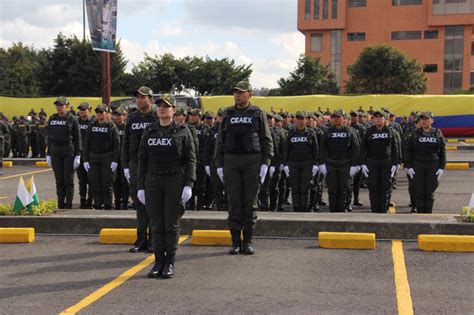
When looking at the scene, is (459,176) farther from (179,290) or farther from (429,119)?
(179,290)

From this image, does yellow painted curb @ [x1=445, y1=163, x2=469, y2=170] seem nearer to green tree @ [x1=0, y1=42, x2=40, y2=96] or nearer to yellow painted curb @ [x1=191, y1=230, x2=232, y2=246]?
yellow painted curb @ [x1=191, y1=230, x2=232, y2=246]

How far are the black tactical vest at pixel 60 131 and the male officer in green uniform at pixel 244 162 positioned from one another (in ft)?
14.2

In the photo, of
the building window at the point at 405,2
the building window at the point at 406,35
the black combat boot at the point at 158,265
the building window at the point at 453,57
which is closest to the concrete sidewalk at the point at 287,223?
the black combat boot at the point at 158,265

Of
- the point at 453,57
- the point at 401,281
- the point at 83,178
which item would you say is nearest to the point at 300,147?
the point at 83,178

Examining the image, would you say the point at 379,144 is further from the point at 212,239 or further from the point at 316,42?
the point at 316,42

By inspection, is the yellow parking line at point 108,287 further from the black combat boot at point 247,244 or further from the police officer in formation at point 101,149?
the police officer in formation at point 101,149

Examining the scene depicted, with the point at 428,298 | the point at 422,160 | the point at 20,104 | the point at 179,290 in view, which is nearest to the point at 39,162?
the point at 20,104

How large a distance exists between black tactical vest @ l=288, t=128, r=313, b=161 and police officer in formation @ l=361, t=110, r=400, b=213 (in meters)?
0.97

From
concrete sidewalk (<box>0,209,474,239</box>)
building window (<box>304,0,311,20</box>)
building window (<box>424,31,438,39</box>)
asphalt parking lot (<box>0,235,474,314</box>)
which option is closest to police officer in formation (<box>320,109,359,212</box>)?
concrete sidewalk (<box>0,209,474,239</box>)

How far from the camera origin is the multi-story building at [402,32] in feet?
243

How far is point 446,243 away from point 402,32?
243 feet

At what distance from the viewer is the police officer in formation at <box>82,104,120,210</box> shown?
10.5 m

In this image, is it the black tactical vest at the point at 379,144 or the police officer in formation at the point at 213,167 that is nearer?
the black tactical vest at the point at 379,144

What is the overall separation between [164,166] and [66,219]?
3.18 metres
